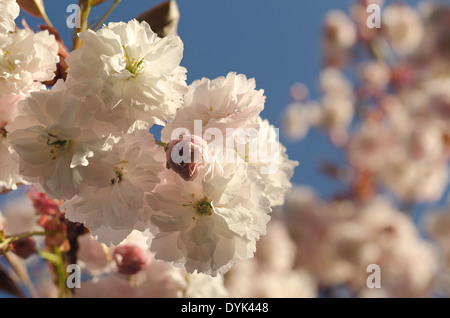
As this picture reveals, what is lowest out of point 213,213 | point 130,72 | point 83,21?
point 213,213

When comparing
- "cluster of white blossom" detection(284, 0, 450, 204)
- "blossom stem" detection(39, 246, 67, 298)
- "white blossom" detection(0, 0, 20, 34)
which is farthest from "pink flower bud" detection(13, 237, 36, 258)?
"cluster of white blossom" detection(284, 0, 450, 204)

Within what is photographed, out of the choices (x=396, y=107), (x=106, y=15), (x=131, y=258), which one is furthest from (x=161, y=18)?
(x=396, y=107)

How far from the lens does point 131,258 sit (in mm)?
577

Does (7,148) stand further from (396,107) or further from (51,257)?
(396,107)

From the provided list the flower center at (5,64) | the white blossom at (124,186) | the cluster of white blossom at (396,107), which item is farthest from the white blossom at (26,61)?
the cluster of white blossom at (396,107)

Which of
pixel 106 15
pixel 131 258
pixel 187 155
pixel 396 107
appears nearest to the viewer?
pixel 187 155

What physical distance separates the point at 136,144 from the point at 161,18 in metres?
0.17

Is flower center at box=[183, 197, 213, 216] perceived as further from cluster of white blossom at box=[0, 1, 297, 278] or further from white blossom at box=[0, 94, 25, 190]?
white blossom at box=[0, 94, 25, 190]

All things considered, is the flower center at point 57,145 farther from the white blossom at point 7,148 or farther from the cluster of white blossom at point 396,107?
the cluster of white blossom at point 396,107

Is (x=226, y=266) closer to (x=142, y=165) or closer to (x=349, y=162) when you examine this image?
(x=142, y=165)

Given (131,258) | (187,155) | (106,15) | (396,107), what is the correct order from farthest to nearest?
(396,107) → (131,258) → (106,15) → (187,155)

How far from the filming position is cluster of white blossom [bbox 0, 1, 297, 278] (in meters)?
0.34

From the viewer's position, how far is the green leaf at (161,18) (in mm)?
462
